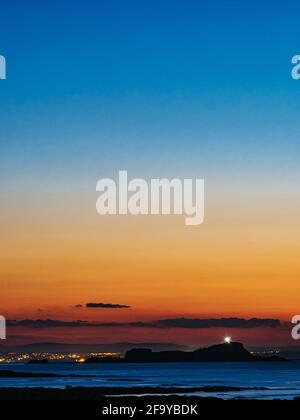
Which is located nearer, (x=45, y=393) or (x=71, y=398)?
(x=71, y=398)

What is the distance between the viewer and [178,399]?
2247 inches
